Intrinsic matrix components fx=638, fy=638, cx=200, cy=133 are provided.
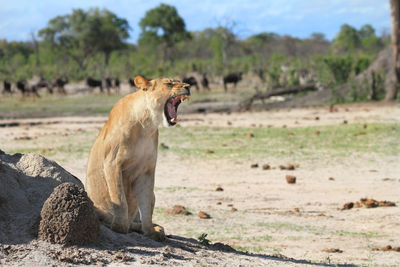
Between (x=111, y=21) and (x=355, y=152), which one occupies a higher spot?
(x=111, y=21)

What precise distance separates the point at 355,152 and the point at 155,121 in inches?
436

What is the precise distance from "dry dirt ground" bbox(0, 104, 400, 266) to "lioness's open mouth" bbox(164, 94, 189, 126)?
1135 millimetres

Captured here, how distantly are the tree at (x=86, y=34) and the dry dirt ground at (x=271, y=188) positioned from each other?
56.6 m

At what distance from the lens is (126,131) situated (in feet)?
18.0

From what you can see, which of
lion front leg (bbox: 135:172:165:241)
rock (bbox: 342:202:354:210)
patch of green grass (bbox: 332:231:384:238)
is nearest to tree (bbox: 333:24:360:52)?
rock (bbox: 342:202:354:210)

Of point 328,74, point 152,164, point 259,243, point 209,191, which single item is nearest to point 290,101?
point 328,74

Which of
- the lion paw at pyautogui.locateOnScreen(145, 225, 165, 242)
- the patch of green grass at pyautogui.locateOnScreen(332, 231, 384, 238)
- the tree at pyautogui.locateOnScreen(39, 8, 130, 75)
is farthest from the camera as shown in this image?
the tree at pyautogui.locateOnScreen(39, 8, 130, 75)

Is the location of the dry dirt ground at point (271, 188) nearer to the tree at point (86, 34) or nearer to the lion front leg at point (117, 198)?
the lion front leg at point (117, 198)

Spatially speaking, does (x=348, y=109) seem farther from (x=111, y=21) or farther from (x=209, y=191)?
(x=111, y=21)

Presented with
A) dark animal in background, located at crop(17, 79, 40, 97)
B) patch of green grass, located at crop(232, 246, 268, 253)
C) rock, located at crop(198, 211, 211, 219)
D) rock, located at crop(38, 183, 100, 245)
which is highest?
dark animal in background, located at crop(17, 79, 40, 97)

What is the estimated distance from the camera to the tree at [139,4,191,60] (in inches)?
2958

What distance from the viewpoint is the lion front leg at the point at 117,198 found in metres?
5.47

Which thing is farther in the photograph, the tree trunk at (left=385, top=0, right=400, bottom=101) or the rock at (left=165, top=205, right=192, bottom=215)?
the tree trunk at (left=385, top=0, right=400, bottom=101)

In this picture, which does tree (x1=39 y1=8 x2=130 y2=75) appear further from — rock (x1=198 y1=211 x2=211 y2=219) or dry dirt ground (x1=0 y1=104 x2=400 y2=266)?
rock (x1=198 y1=211 x2=211 y2=219)
